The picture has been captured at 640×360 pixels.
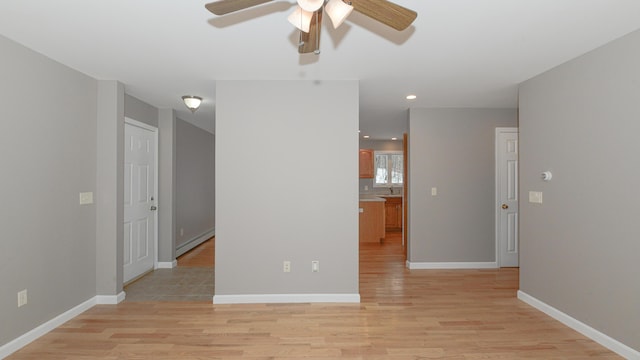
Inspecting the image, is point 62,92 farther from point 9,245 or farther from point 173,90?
point 9,245

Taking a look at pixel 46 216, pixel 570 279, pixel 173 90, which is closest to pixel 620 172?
pixel 570 279

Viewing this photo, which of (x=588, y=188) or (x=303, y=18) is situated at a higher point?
(x=303, y=18)

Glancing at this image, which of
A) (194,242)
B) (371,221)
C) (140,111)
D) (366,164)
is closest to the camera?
(140,111)

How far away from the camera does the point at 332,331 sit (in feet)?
9.11

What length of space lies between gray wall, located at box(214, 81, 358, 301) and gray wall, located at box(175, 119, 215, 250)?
2.54 meters

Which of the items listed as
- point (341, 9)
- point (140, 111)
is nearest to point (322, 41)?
point (341, 9)

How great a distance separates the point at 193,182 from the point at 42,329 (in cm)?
371

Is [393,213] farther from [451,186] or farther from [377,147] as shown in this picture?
[451,186]

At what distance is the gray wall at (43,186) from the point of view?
2434 millimetres

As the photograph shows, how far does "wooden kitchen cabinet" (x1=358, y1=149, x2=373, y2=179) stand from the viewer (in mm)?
8180

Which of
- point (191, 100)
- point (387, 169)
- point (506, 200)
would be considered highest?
point (191, 100)

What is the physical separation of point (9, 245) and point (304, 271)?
250 centimetres

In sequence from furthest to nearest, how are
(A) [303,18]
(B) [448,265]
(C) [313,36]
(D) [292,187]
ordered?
(B) [448,265] → (D) [292,187] → (C) [313,36] → (A) [303,18]

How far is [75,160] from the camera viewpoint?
3.10 metres
